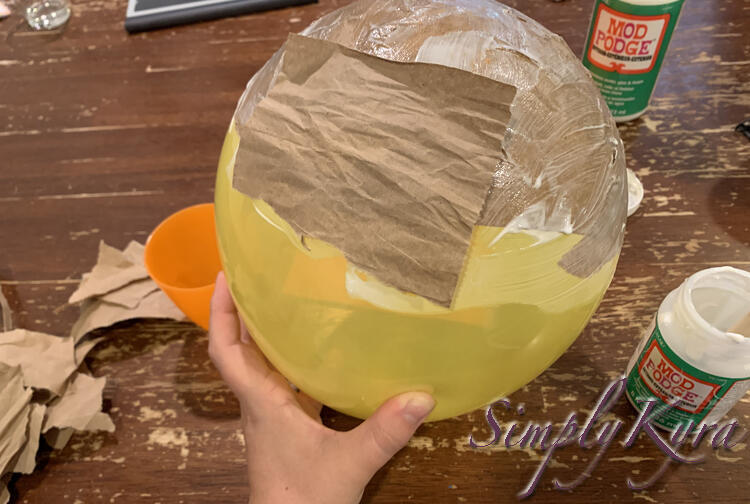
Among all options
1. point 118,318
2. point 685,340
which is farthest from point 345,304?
point 118,318

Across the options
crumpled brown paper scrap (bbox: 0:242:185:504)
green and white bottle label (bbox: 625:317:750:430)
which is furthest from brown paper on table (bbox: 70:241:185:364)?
green and white bottle label (bbox: 625:317:750:430)

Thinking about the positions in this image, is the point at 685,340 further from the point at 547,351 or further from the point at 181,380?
the point at 181,380

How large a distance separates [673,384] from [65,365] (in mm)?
A: 638

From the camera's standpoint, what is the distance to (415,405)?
0.43 meters

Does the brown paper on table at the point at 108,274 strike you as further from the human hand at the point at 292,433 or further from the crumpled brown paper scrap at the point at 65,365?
the human hand at the point at 292,433

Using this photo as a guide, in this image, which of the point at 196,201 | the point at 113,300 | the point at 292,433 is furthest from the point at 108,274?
the point at 292,433

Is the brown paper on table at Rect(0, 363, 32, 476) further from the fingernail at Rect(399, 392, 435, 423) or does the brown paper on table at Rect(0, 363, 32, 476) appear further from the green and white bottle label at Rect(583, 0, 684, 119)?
the green and white bottle label at Rect(583, 0, 684, 119)

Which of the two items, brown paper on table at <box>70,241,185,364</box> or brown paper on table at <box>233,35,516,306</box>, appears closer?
brown paper on table at <box>233,35,516,306</box>

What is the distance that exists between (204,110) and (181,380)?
1.59 ft

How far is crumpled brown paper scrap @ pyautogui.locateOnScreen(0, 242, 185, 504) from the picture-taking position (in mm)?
599

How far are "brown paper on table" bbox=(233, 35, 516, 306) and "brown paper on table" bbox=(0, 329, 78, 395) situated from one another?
400 millimetres

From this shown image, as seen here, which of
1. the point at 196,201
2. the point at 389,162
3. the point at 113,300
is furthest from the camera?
the point at 196,201

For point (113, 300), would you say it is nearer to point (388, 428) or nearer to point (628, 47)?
point (388, 428)

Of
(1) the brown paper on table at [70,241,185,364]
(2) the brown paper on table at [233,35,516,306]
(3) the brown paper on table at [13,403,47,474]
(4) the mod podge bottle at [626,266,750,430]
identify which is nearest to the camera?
(2) the brown paper on table at [233,35,516,306]
